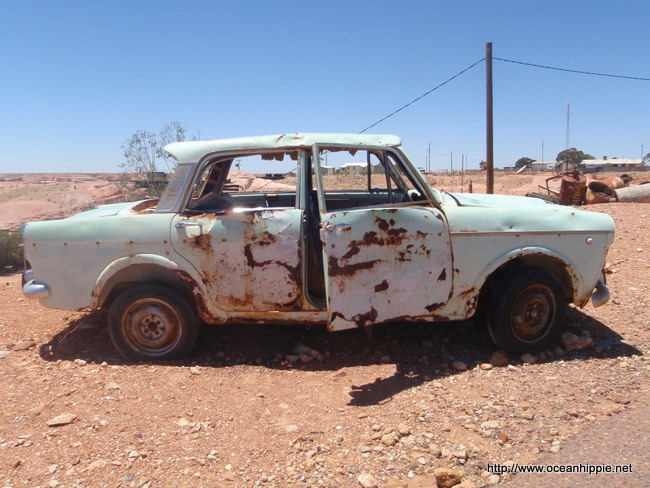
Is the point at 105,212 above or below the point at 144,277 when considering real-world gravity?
above

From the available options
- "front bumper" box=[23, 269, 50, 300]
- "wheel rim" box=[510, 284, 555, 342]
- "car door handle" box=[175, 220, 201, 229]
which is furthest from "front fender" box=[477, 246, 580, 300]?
"front bumper" box=[23, 269, 50, 300]

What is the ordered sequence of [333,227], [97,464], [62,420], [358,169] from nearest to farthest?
1. [97,464]
2. [62,420]
3. [333,227]
4. [358,169]

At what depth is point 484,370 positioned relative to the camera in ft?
12.8

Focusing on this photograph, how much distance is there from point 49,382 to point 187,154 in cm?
208

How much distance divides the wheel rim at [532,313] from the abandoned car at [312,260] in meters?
0.01

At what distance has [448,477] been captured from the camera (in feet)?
8.37

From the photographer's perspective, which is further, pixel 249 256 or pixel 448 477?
pixel 249 256

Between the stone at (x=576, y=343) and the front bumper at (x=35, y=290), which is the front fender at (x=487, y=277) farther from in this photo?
the front bumper at (x=35, y=290)

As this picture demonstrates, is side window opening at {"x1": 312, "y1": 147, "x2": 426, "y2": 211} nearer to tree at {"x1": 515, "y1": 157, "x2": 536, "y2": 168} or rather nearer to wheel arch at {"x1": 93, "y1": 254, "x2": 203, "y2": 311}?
wheel arch at {"x1": 93, "y1": 254, "x2": 203, "y2": 311}

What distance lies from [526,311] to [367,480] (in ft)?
7.22

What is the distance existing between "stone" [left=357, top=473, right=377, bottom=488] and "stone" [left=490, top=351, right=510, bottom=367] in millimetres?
1788

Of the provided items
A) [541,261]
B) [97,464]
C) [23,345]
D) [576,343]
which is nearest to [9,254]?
[23,345]

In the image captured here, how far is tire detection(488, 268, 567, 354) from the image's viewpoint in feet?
13.2

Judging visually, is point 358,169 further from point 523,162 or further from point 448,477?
point 523,162
